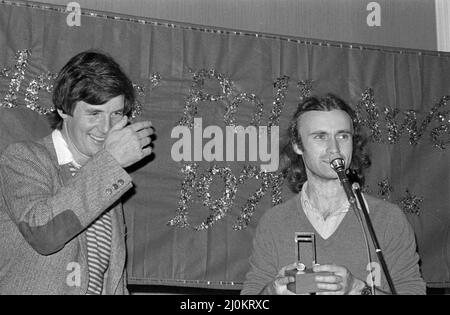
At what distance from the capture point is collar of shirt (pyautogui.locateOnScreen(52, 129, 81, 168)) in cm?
176

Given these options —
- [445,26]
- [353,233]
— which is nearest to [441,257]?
[353,233]

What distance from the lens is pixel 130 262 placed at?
218 cm

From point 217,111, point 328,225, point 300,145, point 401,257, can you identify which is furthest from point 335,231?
point 217,111

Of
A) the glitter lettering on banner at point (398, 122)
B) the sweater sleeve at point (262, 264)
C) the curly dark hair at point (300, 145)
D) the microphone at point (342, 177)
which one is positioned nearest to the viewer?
the microphone at point (342, 177)

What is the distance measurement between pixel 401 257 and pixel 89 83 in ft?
3.14

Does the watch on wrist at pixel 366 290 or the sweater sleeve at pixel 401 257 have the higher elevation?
the sweater sleeve at pixel 401 257

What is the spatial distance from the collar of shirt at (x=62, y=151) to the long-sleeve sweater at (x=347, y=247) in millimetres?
581

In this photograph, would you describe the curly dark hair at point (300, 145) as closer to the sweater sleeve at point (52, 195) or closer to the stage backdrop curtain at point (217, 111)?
the stage backdrop curtain at point (217, 111)

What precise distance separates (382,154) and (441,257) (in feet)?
→ 1.48

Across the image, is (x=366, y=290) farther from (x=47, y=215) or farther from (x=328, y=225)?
(x=47, y=215)

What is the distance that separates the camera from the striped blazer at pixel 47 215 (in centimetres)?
156

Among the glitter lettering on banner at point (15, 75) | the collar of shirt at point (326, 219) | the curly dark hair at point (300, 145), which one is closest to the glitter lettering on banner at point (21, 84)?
the glitter lettering on banner at point (15, 75)

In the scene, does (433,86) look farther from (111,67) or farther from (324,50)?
(111,67)

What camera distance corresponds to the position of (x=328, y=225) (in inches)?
74.7
